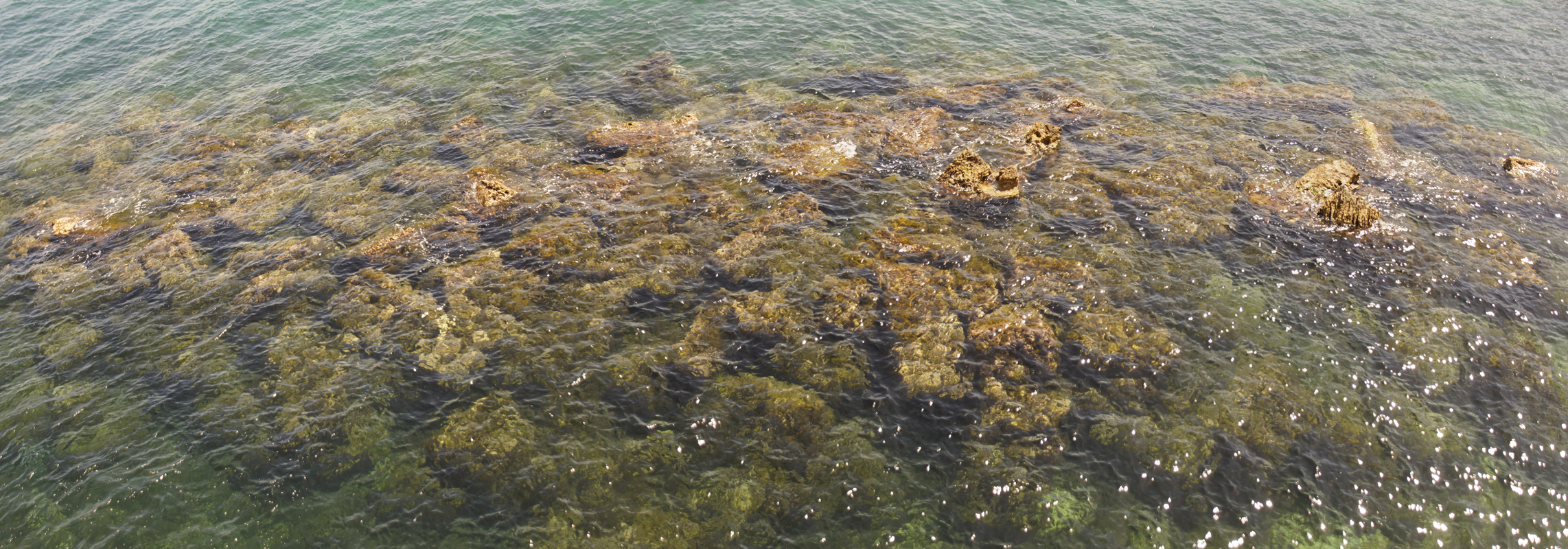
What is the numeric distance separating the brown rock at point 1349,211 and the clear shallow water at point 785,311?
3.28 ft

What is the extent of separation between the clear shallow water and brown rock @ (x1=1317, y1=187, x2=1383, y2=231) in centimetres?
100

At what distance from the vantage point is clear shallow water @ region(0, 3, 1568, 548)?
64.7ft

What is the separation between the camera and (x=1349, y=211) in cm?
2881

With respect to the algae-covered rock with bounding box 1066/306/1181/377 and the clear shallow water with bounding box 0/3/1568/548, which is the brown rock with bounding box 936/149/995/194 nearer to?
the clear shallow water with bounding box 0/3/1568/548

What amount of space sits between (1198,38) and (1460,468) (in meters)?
34.7

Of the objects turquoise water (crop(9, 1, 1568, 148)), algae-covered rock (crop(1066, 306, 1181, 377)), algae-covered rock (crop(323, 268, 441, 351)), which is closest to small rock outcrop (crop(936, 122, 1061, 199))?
algae-covered rock (crop(1066, 306, 1181, 377))

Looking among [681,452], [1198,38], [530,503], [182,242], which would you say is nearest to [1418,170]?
[1198,38]

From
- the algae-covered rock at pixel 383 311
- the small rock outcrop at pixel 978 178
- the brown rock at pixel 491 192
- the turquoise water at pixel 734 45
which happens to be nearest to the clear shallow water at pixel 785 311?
the algae-covered rock at pixel 383 311

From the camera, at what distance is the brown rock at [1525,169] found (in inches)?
1271

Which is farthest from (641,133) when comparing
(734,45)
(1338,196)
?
(1338,196)

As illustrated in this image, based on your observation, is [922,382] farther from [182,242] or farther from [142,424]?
[182,242]

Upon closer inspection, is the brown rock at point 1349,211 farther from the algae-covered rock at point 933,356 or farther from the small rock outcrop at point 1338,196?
the algae-covered rock at point 933,356

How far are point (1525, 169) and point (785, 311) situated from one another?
121ft

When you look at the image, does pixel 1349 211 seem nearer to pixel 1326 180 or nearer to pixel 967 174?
pixel 1326 180
